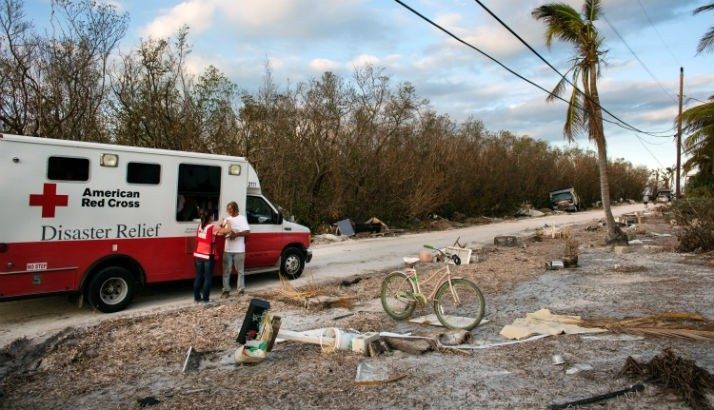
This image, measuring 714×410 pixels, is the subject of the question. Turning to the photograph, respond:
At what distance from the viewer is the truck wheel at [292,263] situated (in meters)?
11.7

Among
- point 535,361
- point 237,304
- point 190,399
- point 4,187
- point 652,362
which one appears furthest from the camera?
point 237,304

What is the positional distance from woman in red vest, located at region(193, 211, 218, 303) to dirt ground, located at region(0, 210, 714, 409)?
1.49ft

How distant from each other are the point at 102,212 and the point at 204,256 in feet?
5.73

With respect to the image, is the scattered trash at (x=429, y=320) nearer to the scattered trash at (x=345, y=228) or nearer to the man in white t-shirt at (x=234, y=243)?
the man in white t-shirt at (x=234, y=243)

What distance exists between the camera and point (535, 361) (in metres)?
5.81

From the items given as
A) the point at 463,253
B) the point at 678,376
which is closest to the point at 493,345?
the point at 678,376

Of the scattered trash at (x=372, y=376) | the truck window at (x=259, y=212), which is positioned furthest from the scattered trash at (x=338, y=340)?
the truck window at (x=259, y=212)

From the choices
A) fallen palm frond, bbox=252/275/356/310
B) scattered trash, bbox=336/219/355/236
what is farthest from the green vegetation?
fallen palm frond, bbox=252/275/356/310

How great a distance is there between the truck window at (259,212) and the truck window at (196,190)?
952 mm

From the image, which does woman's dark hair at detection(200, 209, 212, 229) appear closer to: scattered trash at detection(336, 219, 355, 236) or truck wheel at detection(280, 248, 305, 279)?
truck wheel at detection(280, 248, 305, 279)

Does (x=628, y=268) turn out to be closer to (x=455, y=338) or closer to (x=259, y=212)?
(x=455, y=338)

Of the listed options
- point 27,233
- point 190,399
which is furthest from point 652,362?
point 27,233

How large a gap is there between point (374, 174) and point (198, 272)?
19072 millimetres

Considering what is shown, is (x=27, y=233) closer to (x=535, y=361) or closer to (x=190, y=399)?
(x=190, y=399)
